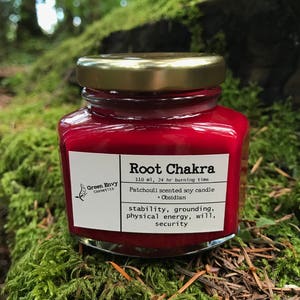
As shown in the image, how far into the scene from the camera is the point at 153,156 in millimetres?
762

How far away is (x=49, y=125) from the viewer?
1.55m

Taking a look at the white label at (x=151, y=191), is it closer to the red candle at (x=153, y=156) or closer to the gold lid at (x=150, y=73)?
the red candle at (x=153, y=156)

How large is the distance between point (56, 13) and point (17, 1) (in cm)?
65

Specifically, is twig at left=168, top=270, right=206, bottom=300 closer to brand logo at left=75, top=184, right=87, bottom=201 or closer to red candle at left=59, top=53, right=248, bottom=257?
red candle at left=59, top=53, right=248, bottom=257

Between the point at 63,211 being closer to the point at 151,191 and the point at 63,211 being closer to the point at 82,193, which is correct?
the point at 82,193

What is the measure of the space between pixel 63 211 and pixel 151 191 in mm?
403

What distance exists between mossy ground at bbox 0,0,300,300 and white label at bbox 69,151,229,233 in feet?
0.31

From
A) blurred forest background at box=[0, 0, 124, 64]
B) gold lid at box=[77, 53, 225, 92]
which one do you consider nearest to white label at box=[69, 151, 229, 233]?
gold lid at box=[77, 53, 225, 92]

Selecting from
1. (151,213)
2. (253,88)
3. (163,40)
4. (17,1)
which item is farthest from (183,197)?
(17,1)

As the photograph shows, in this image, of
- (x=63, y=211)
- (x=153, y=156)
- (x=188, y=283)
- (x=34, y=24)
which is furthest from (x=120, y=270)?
(x=34, y=24)

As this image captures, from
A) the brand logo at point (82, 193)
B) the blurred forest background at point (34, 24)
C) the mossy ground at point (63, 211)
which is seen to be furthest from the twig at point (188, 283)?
the blurred forest background at point (34, 24)

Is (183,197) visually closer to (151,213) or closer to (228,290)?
(151,213)

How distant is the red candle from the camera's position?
0.75m

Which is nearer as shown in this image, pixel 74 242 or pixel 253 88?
pixel 74 242
